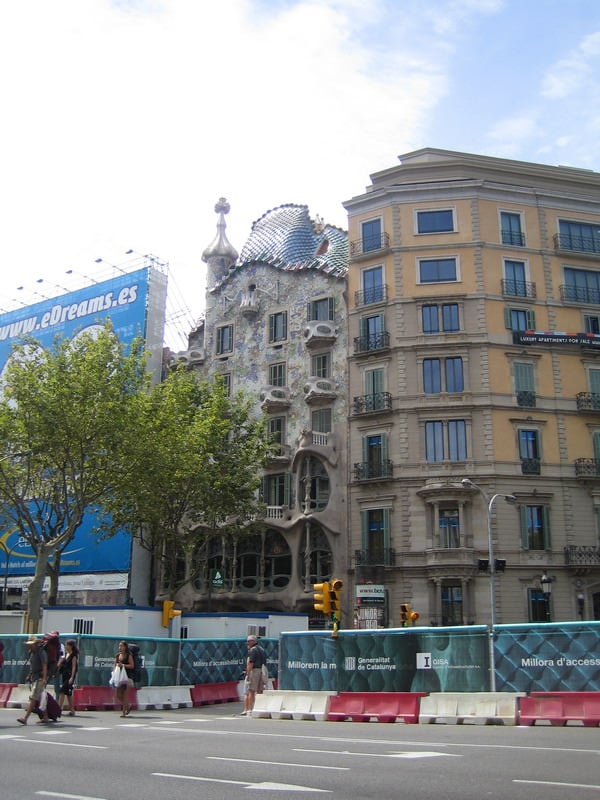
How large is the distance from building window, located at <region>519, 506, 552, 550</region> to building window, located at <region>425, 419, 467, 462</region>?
3610 mm

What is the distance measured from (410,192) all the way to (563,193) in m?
7.61

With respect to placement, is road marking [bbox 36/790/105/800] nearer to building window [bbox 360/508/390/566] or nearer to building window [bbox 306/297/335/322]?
building window [bbox 360/508/390/566]

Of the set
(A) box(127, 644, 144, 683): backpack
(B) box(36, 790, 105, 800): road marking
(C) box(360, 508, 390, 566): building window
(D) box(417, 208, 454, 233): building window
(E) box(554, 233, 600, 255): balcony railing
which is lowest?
(B) box(36, 790, 105, 800): road marking

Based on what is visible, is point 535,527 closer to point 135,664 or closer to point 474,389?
point 474,389

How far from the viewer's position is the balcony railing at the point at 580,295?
137ft

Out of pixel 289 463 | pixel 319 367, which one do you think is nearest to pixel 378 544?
pixel 289 463

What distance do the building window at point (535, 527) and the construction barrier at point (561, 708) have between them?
21.1 meters

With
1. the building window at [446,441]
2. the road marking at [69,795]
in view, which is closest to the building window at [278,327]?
the building window at [446,441]

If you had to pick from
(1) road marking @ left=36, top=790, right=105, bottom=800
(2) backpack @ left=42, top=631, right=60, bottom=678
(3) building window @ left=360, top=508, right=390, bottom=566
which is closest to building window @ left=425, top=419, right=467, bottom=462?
(3) building window @ left=360, top=508, right=390, bottom=566

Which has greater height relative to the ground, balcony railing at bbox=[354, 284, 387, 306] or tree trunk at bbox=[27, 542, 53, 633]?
balcony railing at bbox=[354, 284, 387, 306]

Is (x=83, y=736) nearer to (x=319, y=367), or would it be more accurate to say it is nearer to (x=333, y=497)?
(x=333, y=497)

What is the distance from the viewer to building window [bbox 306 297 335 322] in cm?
4419

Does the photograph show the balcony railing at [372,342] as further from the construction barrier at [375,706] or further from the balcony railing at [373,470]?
the construction barrier at [375,706]

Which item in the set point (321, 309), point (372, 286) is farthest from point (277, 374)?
point (372, 286)
